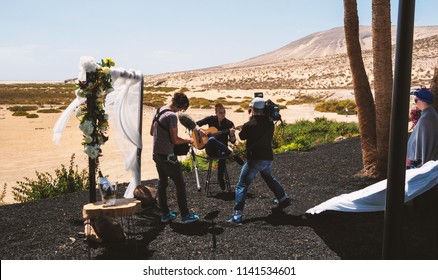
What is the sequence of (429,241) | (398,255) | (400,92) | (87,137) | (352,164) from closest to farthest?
1. (400,92)
2. (398,255)
3. (429,241)
4. (87,137)
5. (352,164)

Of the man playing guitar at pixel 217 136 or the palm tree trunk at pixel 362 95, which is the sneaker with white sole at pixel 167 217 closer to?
the man playing guitar at pixel 217 136

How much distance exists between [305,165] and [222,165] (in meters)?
2.72

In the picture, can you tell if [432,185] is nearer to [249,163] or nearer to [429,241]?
[429,241]

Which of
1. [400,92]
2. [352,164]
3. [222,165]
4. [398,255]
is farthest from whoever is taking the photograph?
[352,164]

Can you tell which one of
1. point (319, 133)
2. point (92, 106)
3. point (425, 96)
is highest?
point (425, 96)

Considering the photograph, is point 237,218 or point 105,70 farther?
point 237,218

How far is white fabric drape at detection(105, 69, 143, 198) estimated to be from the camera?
7535mm

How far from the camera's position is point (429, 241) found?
5723 mm

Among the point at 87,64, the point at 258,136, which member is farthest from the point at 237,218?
the point at 87,64

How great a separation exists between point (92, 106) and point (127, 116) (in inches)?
54.2

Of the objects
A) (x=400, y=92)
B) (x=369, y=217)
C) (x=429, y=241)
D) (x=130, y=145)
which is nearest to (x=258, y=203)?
(x=369, y=217)

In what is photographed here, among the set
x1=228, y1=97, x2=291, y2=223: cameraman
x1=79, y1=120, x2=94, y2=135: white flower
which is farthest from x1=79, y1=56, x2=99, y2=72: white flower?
x1=228, y1=97, x2=291, y2=223: cameraman

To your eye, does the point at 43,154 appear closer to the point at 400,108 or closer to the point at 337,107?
the point at 400,108

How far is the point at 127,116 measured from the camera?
25.3 feet
